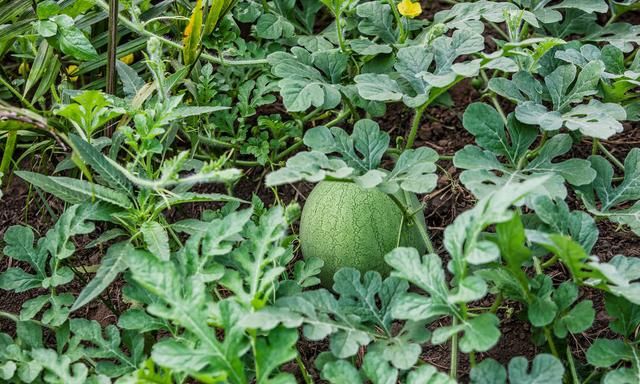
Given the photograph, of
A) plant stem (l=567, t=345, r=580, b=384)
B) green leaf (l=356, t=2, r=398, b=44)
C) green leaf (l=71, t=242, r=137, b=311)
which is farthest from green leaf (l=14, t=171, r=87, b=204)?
plant stem (l=567, t=345, r=580, b=384)

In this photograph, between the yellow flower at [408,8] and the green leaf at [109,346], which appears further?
the yellow flower at [408,8]

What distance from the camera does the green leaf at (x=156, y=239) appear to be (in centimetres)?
200

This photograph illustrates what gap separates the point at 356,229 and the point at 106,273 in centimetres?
66

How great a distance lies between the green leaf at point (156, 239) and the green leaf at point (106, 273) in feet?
0.15

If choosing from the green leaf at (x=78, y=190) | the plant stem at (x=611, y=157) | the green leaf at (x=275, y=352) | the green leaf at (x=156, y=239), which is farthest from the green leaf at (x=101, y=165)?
the plant stem at (x=611, y=157)

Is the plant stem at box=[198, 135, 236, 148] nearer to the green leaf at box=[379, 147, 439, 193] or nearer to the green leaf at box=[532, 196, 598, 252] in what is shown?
the green leaf at box=[379, 147, 439, 193]

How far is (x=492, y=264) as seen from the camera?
1918 millimetres

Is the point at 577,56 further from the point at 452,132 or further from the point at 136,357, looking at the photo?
the point at 136,357

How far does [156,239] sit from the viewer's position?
2020mm

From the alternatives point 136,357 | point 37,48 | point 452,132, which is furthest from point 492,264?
point 37,48

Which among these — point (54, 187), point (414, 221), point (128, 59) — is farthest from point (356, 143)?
point (128, 59)

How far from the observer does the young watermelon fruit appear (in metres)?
2.23

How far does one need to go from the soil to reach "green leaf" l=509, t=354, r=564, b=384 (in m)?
0.50

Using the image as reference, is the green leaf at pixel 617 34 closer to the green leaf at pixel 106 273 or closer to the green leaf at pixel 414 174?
the green leaf at pixel 414 174
